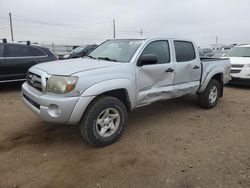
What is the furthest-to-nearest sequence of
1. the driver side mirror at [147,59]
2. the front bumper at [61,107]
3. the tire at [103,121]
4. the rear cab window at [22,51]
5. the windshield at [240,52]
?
the windshield at [240,52], the rear cab window at [22,51], the driver side mirror at [147,59], the tire at [103,121], the front bumper at [61,107]

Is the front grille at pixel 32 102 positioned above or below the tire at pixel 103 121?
above

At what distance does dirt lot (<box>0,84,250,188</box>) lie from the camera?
9.85ft

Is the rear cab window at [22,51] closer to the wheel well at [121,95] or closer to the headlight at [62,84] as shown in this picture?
the headlight at [62,84]

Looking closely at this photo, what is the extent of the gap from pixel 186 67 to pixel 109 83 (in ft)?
7.09

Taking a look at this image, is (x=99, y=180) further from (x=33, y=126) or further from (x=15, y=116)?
(x=15, y=116)

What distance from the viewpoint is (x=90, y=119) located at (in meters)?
3.63

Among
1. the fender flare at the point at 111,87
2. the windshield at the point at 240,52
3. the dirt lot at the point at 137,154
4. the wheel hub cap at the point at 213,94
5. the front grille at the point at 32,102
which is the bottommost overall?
the dirt lot at the point at 137,154

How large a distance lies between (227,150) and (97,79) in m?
2.29

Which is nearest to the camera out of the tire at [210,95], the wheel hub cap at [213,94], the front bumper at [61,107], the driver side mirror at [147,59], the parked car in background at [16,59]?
the front bumper at [61,107]

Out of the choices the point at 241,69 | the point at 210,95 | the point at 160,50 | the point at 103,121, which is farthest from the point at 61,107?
the point at 241,69

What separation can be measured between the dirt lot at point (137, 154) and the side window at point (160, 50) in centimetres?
131

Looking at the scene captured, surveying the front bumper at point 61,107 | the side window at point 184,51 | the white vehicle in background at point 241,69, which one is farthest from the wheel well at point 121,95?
the white vehicle in background at point 241,69

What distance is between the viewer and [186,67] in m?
5.21

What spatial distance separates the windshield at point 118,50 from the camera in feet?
14.5
